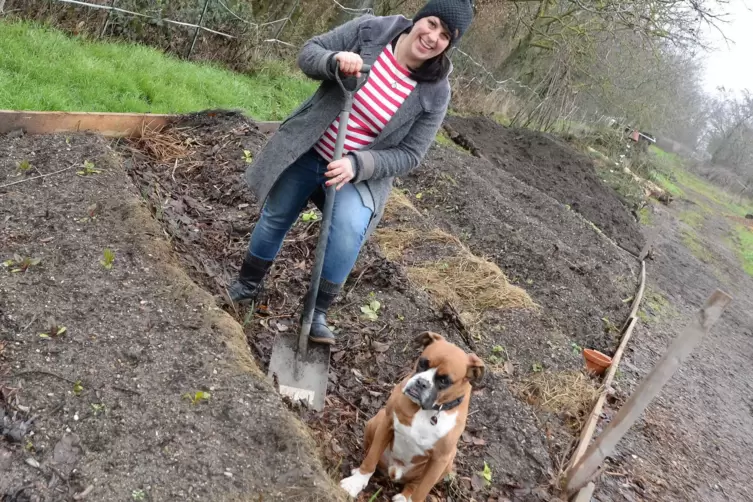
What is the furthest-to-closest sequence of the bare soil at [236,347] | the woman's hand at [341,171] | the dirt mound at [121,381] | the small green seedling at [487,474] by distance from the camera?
the small green seedling at [487,474]
the woman's hand at [341,171]
the bare soil at [236,347]
the dirt mound at [121,381]

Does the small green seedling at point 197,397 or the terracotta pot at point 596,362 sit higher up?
the terracotta pot at point 596,362

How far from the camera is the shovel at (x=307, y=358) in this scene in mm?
2928

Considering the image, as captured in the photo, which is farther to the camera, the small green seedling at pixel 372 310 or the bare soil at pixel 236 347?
the small green seedling at pixel 372 310

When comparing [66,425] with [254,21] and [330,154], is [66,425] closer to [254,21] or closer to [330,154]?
[330,154]

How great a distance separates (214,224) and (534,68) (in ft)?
63.4

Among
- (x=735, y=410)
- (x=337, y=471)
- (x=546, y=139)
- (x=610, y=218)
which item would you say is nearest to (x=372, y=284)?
(x=337, y=471)

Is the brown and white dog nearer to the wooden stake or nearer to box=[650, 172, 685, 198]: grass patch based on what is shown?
the wooden stake

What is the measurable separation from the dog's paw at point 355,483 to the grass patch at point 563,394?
1688 mm

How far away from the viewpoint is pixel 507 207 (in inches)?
291

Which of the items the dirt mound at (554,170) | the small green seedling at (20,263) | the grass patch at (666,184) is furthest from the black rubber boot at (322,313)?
the grass patch at (666,184)

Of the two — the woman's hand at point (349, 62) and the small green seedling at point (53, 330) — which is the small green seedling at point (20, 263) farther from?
the woman's hand at point (349, 62)

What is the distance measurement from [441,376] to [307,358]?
912 millimetres

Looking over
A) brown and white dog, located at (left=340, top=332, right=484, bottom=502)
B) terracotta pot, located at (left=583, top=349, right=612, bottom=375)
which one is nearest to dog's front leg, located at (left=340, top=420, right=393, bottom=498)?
brown and white dog, located at (left=340, top=332, right=484, bottom=502)

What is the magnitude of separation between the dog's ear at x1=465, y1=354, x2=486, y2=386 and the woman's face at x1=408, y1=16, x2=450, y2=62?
1.36 m
